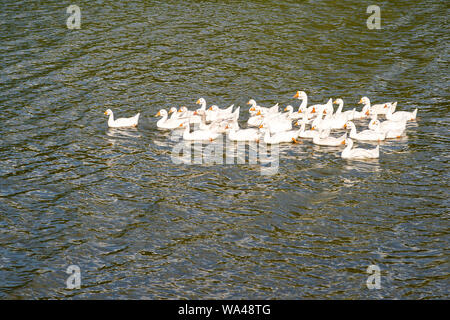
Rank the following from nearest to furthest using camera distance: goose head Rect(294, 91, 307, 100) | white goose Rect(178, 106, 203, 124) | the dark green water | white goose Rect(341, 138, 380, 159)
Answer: the dark green water, white goose Rect(341, 138, 380, 159), white goose Rect(178, 106, 203, 124), goose head Rect(294, 91, 307, 100)

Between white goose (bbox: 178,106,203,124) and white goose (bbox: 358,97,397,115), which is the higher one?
white goose (bbox: 358,97,397,115)

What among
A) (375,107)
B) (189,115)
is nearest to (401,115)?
(375,107)

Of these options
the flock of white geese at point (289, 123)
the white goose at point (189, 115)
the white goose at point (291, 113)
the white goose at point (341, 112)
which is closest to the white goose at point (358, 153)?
the flock of white geese at point (289, 123)

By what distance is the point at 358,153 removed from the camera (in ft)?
60.3

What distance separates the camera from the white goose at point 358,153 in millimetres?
18328

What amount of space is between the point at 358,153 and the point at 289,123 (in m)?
2.91

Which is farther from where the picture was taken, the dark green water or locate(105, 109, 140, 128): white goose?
locate(105, 109, 140, 128): white goose

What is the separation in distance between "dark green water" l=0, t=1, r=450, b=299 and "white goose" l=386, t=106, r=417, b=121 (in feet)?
1.30

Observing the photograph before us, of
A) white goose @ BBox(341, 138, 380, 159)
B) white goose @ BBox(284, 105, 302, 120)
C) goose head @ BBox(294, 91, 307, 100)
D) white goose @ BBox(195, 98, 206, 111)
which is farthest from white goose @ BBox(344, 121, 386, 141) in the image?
white goose @ BBox(195, 98, 206, 111)

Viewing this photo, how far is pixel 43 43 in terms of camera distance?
93.9ft

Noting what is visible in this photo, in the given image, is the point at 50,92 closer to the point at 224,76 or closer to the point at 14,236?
the point at 224,76

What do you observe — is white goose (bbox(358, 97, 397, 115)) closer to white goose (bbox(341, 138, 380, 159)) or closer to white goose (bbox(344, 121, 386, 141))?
white goose (bbox(344, 121, 386, 141))

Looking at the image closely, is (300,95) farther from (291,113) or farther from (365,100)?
(365,100)

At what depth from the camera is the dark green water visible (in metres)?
13.5
